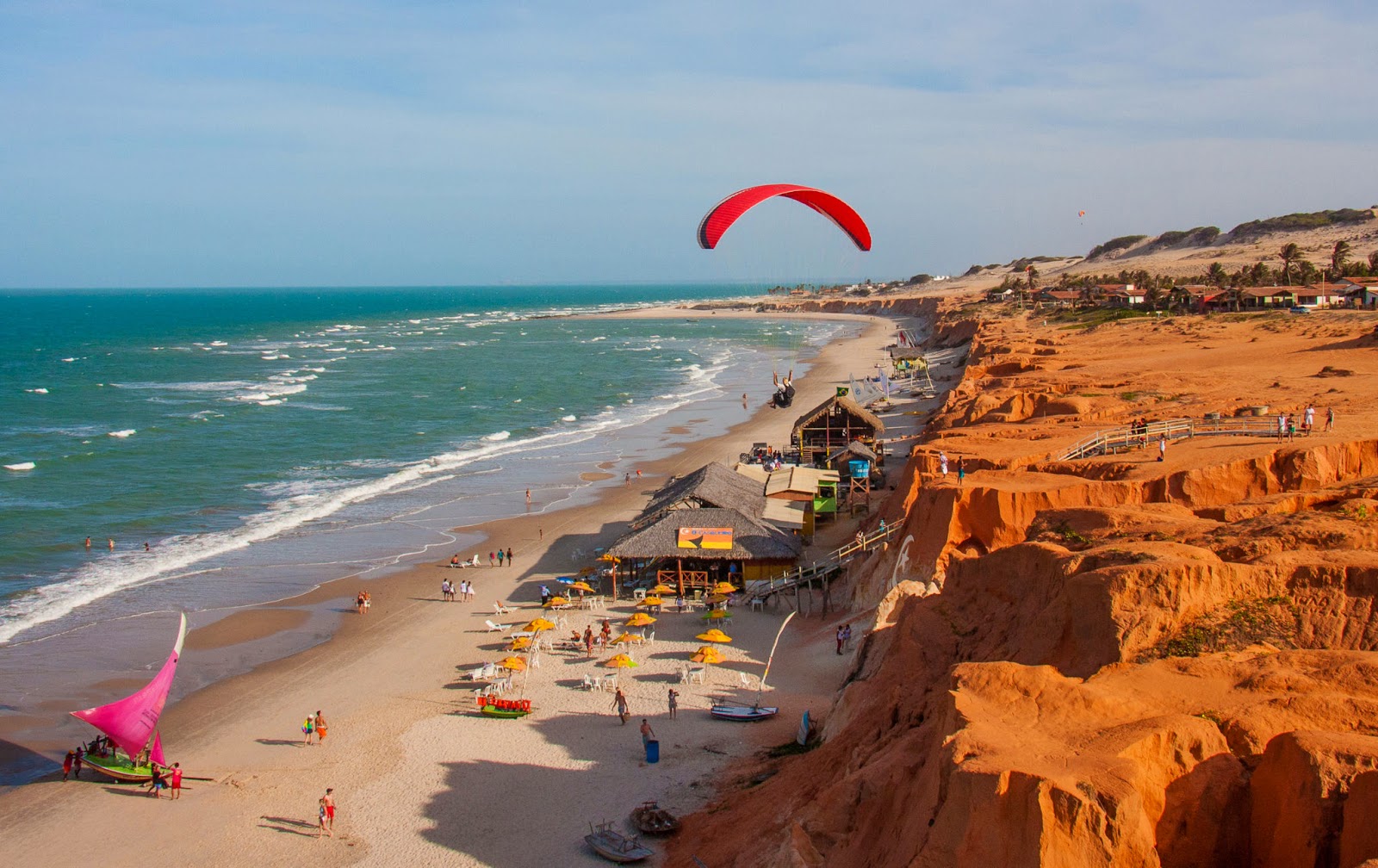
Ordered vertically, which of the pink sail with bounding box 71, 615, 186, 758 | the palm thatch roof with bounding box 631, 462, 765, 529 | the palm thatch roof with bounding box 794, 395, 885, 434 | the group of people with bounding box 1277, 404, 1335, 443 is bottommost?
the pink sail with bounding box 71, 615, 186, 758

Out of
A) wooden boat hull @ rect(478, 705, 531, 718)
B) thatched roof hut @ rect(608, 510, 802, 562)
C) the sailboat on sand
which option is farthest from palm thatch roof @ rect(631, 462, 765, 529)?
the sailboat on sand

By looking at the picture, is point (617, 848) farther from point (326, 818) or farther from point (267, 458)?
point (267, 458)

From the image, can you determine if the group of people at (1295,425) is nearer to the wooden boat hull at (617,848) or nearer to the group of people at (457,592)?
the wooden boat hull at (617,848)

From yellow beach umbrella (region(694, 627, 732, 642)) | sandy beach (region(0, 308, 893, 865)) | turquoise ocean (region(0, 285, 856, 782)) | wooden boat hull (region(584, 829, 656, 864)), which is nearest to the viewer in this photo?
wooden boat hull (region(584, 829, 656, 864))

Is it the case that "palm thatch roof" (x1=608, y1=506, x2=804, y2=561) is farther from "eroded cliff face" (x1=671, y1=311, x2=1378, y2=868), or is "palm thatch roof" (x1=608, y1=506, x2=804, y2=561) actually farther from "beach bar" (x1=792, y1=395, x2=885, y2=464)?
"beach bar" (x1=792, y1=395, x2=885, y2=464)

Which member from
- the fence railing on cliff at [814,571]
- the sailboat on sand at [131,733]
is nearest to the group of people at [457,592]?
the fence railing on cliff at [814,571]
